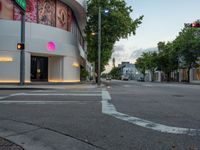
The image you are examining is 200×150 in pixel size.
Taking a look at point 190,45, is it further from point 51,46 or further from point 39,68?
point 39,68

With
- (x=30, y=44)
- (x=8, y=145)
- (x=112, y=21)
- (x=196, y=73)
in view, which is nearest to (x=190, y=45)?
(x=196, y=73)

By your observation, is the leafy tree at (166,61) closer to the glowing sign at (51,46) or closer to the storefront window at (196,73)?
the storefront window at (196,73)

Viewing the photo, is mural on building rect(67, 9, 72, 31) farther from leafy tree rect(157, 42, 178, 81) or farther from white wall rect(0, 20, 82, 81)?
leafy tree rect(157, 42, 178, 81)

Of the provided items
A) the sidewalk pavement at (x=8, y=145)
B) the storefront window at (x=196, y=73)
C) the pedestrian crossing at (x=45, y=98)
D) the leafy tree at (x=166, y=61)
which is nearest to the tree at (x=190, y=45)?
the storefront window at (x=196, y=73)

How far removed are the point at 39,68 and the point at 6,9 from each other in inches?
290

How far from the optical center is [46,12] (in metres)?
30.3

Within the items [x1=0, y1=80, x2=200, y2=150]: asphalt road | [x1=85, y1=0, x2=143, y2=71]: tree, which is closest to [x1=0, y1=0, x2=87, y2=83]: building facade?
[x1=85, y1=0, x2=143, y2=71]: tree

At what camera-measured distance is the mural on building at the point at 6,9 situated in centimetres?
2735

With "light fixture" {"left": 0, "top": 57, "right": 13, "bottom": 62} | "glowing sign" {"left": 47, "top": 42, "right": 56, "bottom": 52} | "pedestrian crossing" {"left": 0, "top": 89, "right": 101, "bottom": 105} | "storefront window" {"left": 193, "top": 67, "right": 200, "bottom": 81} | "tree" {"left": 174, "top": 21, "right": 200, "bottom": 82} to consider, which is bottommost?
"pedestrian crossing" {"left": 0, "top": 89, "right": 101, "bottom": 105}

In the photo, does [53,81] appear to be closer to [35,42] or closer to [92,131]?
[35,42]

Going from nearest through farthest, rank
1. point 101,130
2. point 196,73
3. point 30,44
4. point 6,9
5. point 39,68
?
point 101,130 < point 6,9 < point 30,44 < point 39,68 < point 196,73

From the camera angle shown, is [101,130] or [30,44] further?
[30,44]

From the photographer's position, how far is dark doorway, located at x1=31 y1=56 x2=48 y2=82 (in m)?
30.9

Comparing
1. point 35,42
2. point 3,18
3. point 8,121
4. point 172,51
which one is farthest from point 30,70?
point 172,51
